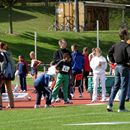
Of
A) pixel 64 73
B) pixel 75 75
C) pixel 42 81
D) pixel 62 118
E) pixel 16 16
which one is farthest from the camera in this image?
pixel 16 16

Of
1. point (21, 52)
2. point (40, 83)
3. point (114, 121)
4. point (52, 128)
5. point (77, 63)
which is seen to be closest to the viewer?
point (52, 128)

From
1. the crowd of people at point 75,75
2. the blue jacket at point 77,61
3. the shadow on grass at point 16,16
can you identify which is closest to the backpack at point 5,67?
the crowd of people at point 75,75

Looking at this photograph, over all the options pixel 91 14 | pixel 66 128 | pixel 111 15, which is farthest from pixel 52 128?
pixel 111 15

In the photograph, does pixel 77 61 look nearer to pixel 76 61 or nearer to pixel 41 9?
pixel 76 61

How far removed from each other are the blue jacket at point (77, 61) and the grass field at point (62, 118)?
4956mm

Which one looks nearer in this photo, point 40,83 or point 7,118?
point 7,118

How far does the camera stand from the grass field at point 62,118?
538 inches

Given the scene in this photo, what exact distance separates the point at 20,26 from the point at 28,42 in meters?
14.9

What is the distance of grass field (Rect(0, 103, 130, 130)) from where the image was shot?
13.7m

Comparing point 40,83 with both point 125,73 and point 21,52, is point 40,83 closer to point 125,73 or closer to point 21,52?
point 125,73

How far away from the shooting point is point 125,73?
16297mm

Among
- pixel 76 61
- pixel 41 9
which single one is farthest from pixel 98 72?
pixel 41 9

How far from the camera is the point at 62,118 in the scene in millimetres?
15375

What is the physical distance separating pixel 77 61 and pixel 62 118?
26.1 feet
